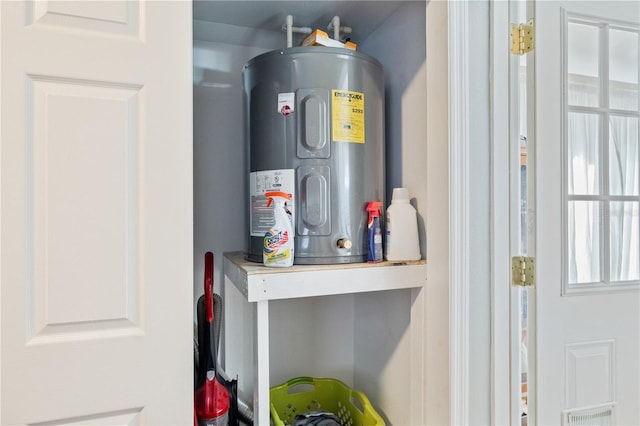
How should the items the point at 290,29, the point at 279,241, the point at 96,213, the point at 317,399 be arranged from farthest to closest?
the point at 317,399, the point at 290,29, the point at 279,241, the point at 96,213

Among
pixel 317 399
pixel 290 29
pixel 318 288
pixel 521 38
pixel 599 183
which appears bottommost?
pixel 317 399

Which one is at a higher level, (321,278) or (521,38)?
(521,38)

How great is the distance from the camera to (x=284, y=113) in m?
1.19

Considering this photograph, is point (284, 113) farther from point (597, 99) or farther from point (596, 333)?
point (596, 333)

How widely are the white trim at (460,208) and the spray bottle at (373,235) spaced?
0.22 metres

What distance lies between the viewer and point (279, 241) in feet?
3.67

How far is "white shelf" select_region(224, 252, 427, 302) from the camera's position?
107 cm

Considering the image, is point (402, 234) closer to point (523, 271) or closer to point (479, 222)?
point (479, 222)

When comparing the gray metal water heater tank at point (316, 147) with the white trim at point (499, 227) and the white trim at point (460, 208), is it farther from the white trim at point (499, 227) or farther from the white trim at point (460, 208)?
the white trim at point (499, 227)

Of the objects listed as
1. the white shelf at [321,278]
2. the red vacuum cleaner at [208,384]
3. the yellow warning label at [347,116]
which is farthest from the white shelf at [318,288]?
the yellow warning label at [347,116]

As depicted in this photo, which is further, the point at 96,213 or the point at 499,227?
the point at 499,227

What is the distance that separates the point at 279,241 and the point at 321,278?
153 millimetres

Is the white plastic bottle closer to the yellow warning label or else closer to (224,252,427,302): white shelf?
(224,252,427,302): white shelf

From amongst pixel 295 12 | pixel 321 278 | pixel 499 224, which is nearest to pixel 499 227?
pixel 499 224
